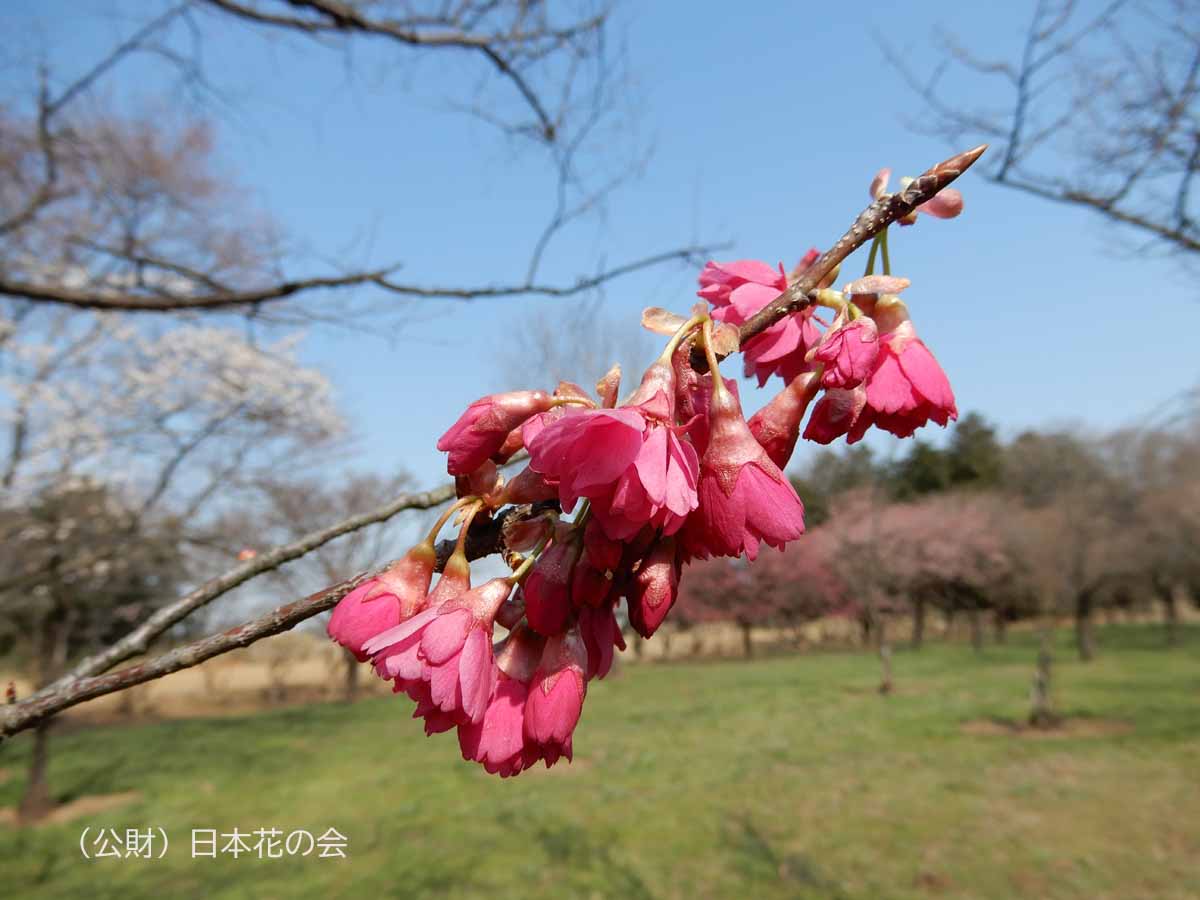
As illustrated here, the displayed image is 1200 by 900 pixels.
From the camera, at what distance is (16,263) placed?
5.07m

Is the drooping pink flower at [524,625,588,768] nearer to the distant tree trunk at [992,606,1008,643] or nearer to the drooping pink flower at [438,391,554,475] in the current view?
the drooping pink flower at [438,391,554,475]

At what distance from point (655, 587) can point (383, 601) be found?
22cm

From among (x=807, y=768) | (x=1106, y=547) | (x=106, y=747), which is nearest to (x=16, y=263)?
(x=807, y=768)

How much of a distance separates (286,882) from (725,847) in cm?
356

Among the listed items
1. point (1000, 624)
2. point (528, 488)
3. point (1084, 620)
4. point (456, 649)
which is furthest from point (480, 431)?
point (1000, 624)

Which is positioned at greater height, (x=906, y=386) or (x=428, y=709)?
(x=906, y=386)

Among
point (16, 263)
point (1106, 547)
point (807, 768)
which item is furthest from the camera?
point (1106, 547)

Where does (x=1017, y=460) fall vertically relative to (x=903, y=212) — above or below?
above

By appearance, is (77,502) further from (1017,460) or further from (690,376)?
(1017,460)

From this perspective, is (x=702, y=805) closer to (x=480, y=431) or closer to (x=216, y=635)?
(x=216, y=635)

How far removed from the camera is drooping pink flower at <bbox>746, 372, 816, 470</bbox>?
650 millimetres

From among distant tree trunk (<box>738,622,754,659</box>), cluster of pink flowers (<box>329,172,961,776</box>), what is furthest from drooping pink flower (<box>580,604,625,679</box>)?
distant tree trunk (<box>738,622,754,659</box>)

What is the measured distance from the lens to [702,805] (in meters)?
7.29

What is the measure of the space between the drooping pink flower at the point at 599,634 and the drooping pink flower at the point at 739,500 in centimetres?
11
